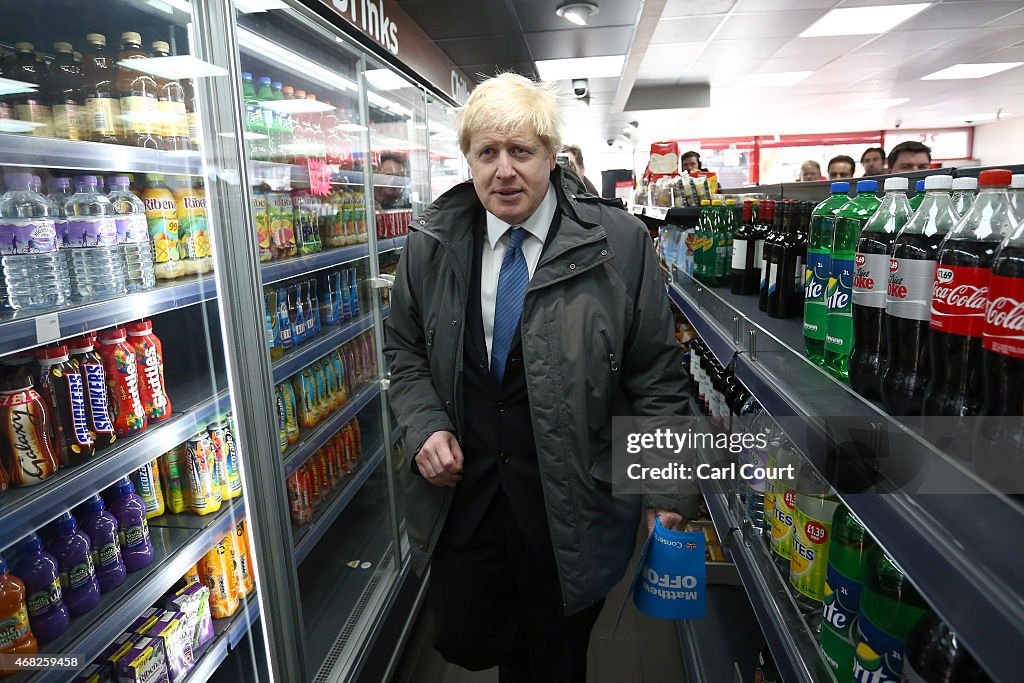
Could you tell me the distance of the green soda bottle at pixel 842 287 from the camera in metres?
1.13

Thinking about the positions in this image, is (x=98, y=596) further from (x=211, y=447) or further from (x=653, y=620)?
(x=653, y=620)

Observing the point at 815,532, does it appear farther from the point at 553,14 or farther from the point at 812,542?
the point at 553,14

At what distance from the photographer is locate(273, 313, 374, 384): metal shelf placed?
2.03 metres

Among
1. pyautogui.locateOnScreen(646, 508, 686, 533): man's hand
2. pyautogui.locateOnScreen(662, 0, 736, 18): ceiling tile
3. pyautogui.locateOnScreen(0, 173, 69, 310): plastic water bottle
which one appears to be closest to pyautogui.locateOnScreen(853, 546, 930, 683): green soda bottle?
pyautogui.locateOnScreen(646, 508, 686, 533): man's hand

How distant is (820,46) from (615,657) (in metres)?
6.60

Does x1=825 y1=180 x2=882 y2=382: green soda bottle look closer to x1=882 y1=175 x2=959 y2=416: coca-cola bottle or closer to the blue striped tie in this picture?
x1=882 y1=175 x2=959 y2=416: coca-cola bottle

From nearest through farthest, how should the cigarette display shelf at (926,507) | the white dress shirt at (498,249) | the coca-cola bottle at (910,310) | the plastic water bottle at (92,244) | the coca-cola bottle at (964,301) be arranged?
1. the cigarette display shelf at (926,507)
2. the coca-cola bottle at (964,301)
3. the coca-cola bottle at (910,310)
4. the plastic water bottle at (92,244)
5. the white dress shirt at (498,249)

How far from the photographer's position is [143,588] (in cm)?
143

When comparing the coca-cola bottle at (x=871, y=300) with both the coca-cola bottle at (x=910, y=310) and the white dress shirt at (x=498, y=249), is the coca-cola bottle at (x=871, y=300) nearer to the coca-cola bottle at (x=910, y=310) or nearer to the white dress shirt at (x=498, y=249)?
the coca-cola bottle at (x=910, y=310)

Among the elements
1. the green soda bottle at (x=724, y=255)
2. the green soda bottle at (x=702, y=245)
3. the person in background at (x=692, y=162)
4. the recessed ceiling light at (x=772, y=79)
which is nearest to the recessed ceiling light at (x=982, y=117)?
the recessed ceiling light at (x=772, y=79)

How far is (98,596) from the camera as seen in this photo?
1405 mm

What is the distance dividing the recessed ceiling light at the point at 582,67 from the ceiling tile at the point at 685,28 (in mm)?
413

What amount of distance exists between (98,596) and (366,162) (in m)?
1.78

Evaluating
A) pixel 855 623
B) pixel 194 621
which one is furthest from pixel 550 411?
pixel 194 621
